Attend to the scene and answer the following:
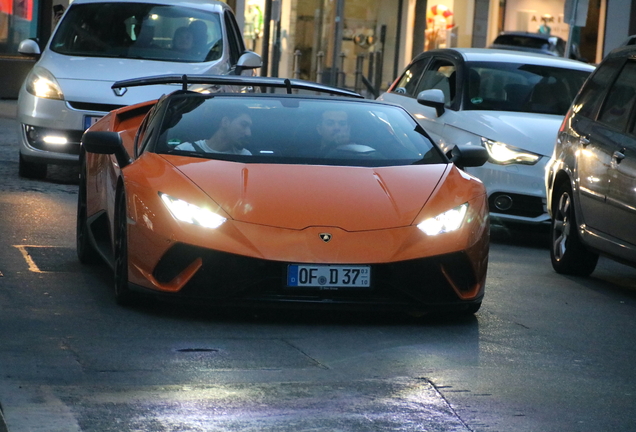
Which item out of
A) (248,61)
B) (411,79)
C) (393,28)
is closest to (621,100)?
(411,79)

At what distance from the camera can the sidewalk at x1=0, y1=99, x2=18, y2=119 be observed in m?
21.2

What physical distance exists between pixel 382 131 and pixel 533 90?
4.94 metres

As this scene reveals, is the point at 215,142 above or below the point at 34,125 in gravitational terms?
above

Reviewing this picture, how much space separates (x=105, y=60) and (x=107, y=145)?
6289mm

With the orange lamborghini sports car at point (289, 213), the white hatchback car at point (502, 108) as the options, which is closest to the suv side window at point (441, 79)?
the white hatchback car at point (502, 108)

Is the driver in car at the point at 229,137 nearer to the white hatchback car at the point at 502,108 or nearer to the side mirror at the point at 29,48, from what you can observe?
the white hatchback car at the point at 502,108

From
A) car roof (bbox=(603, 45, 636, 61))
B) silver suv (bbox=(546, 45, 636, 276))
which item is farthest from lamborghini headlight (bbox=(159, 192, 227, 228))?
car roof (bbox=(603, 45, 636, 61))

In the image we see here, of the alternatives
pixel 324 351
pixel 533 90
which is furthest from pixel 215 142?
pixel 533 90

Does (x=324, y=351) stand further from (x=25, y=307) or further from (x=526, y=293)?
(x=526, y=293)

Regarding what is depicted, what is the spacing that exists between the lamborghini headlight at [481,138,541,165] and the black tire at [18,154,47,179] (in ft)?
15.5

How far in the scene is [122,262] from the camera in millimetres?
6898

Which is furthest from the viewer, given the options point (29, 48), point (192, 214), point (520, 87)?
point (29, 48)

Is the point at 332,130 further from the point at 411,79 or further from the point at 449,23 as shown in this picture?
the point at 449,23

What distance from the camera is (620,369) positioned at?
6.07m
